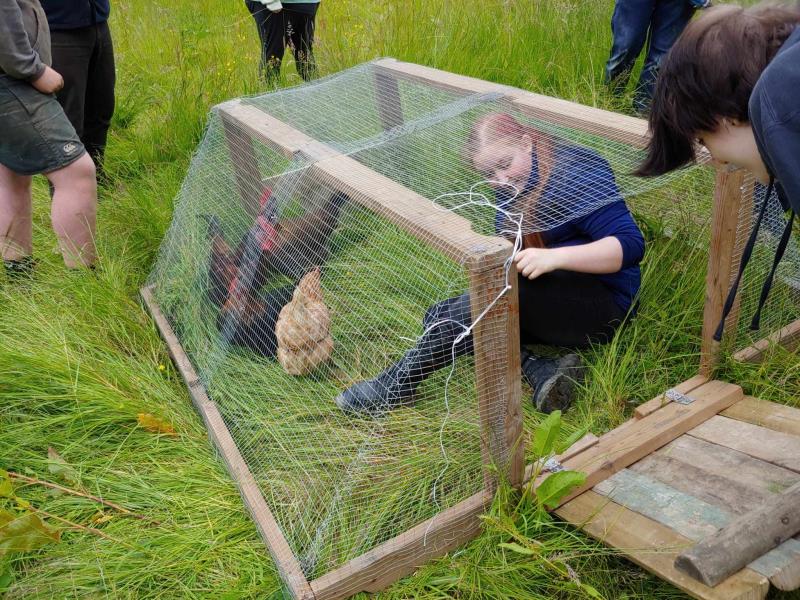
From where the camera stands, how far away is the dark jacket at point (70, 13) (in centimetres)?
324

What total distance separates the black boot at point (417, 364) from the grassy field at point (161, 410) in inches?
16.2

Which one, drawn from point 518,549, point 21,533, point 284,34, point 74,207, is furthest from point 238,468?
point 284,34

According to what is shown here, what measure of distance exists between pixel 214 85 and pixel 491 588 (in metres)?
3.45

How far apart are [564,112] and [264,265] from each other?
1.11m

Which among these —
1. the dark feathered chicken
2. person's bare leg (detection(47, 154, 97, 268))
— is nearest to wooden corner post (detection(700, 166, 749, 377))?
the dark feathered chicken

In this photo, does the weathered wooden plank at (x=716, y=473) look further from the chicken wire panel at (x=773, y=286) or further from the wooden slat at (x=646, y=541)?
the chicken wire panel at (x=773, y=286)

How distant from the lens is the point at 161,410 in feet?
8.18

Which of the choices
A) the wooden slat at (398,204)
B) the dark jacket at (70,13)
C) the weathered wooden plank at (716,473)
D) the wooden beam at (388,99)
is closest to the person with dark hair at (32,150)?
the dark jacket at (70,13)

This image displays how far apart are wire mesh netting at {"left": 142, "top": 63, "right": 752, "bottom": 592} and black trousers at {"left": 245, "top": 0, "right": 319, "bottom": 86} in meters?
1.45

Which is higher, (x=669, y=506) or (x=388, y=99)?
(x=388, y=99)

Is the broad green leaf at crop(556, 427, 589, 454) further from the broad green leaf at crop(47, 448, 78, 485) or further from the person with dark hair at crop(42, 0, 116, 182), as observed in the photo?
the person with dark hair at crop(42, 0, 116, 182)

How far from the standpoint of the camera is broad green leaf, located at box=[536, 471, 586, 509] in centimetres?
180

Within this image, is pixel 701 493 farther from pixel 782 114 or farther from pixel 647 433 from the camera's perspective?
pixel 782 114

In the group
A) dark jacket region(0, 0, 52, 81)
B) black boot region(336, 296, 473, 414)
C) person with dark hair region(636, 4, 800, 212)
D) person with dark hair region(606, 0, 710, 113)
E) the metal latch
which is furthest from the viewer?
person with dark hair region(606, 0, 710, 113)
